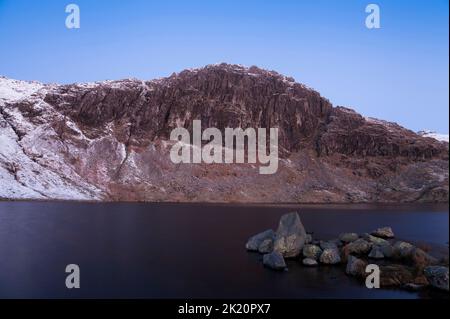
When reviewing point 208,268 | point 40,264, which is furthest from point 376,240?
point 40,264

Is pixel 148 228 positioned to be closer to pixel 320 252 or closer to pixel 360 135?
pixel 320 252

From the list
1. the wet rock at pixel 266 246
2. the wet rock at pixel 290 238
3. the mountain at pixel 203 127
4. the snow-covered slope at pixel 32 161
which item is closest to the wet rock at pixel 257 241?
the wet rock at pixel 266 246

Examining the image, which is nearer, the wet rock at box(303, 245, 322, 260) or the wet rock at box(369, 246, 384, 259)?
the wet rock at box(303, 245, 322, 260)

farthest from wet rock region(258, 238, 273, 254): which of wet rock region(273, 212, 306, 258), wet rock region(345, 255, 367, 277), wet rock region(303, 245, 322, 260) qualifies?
wet rock region(345, 255, 367, 277)

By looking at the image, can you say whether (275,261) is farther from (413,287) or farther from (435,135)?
(435,135)

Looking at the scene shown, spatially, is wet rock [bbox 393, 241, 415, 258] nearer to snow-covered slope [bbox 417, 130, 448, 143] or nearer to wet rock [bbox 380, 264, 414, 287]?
wet rock [bbox 380, 264, 414, 287]

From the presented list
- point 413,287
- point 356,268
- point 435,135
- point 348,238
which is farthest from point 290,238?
point 435,135

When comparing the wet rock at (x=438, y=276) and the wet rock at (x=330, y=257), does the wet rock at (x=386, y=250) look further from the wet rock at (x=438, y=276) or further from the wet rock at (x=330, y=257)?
the wet rock at (x=438, y=276)
